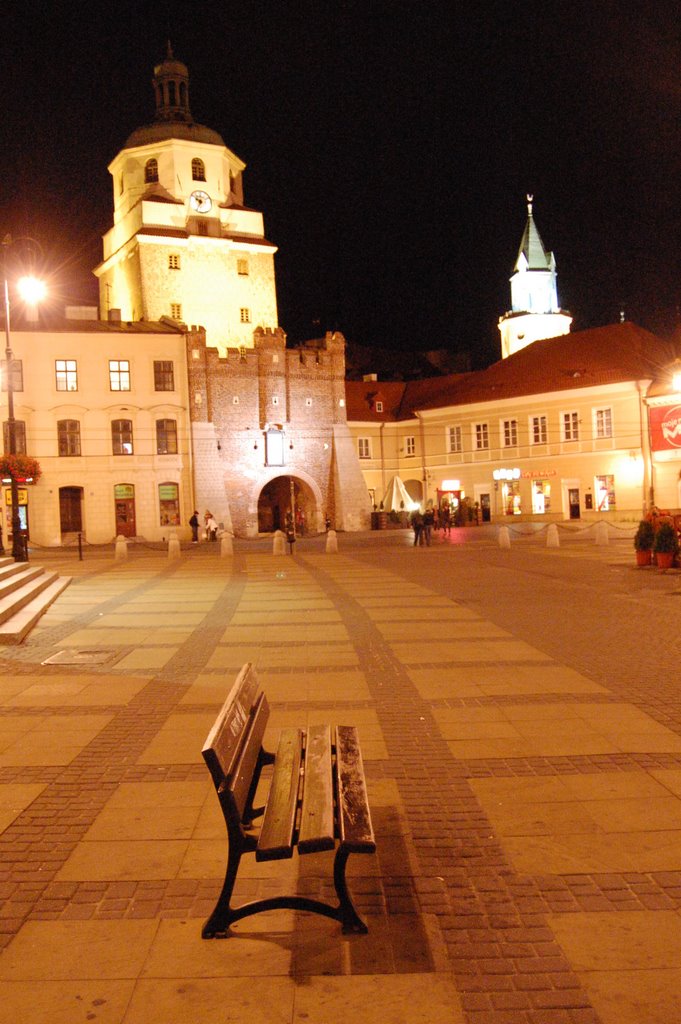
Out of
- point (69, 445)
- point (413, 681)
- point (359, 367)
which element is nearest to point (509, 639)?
point (413, 681)

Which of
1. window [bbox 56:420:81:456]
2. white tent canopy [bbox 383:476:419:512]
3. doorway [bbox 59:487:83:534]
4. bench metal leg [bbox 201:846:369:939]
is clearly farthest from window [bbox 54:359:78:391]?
bench metal leg [bbox 201:846:369:939]

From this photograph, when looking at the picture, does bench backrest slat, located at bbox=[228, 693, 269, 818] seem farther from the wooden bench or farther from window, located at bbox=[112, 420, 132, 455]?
window, located at bbox=[112, 420, 132, 455]

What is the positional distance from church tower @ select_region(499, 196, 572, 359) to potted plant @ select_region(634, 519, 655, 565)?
6237 cm

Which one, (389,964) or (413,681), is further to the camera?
(413,681)

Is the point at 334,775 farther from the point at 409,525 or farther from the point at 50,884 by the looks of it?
the point at 409,525

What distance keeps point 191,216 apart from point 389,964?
180 feet

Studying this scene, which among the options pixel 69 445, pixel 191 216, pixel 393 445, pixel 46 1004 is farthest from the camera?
pixel 393 445

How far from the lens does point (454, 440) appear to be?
183 feet

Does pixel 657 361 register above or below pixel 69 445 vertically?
above

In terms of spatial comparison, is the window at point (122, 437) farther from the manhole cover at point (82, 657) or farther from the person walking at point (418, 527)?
the manhole cover at point (82, 657)

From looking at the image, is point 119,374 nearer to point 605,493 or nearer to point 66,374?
point 66,374

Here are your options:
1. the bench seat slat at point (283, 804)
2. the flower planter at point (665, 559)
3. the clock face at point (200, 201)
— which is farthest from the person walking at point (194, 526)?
the bench seat slat at point (283, 804)

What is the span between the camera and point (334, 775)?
4.61 metres

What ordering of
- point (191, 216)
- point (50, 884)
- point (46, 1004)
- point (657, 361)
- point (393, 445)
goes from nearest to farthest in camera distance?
1. point (46, 1004)
2. point (50, 884)
3. point (657, 361)
4. point (191, 216)
5. point (393, 445)
